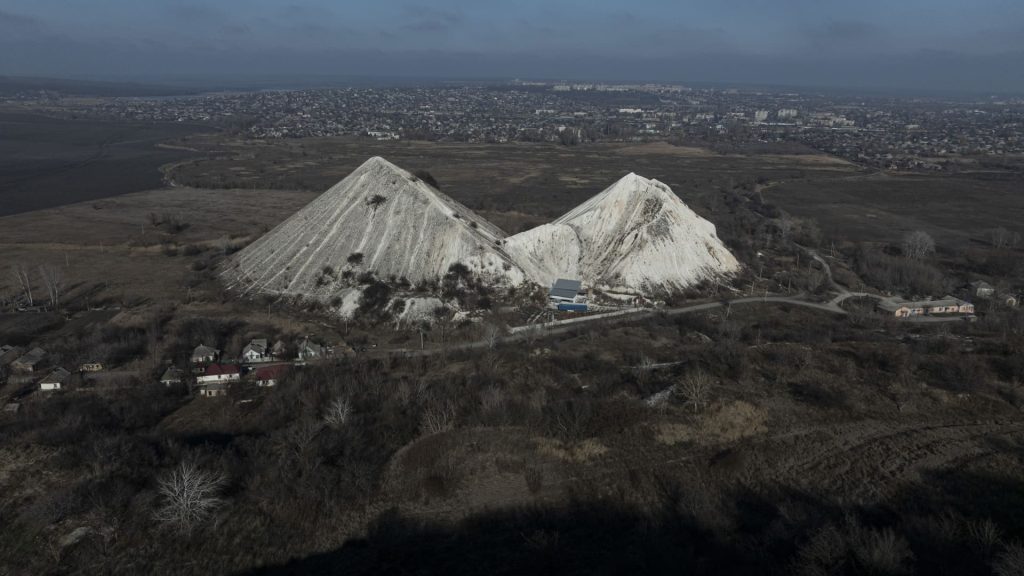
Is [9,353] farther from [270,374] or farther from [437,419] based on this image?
[437,419]

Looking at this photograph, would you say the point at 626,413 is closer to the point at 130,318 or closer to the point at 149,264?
the point at 130,318

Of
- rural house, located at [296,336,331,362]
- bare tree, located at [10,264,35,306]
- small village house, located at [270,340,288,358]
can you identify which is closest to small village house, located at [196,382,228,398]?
small village house, located at [270,340,288,358]

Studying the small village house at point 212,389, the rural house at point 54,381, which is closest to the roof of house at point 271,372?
the small village house at point 212,389

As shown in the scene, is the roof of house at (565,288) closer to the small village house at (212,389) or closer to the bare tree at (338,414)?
the bare tree at (338,414)

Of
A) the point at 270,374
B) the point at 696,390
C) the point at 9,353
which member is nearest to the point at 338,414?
the point at 270,374

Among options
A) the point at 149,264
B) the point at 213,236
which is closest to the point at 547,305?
the point at 149,264

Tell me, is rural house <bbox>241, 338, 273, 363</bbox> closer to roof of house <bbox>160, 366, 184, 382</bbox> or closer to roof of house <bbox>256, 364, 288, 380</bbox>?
roof of house <bbox>256, 364, 288, 380</bbox>
